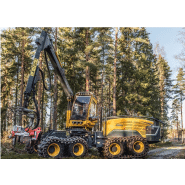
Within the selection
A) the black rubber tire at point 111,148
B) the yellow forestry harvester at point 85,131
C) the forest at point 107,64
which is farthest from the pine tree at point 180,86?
the black rubber tire at point 111,148

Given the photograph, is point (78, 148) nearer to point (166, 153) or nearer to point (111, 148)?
point (111, 148)

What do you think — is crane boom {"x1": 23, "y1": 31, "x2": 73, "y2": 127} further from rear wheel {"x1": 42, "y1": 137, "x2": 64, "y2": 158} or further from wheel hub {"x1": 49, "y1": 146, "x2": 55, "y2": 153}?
wheel hub {"x1": 49, "y1": 146, "x2": 55, "y2": 153}

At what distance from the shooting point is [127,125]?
803 centimetres

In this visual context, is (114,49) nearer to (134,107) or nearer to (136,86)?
(136,86)

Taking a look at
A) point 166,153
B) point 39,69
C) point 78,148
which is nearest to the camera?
point 78,148

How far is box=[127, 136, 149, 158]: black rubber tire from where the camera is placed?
7648 millimetres

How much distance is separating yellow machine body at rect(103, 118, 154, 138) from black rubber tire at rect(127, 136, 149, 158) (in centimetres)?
30

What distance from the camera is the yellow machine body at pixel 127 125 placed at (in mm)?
8016

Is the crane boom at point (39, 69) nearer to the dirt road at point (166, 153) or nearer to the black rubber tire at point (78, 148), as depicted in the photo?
the black rubber tire at point (78, 148)

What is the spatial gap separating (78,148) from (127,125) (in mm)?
2110

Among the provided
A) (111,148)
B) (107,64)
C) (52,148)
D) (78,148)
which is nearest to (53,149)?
(52,148)

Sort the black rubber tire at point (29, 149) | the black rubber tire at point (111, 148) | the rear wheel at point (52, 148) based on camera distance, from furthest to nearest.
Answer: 1. the black rubber tire at point (29, 149)
2. the black rubber tire at point (111, 148)
3. the rear wheel at point (52, 148)

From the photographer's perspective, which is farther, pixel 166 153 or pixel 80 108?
pixel 166 153

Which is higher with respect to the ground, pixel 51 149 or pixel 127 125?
pixel 127 125
